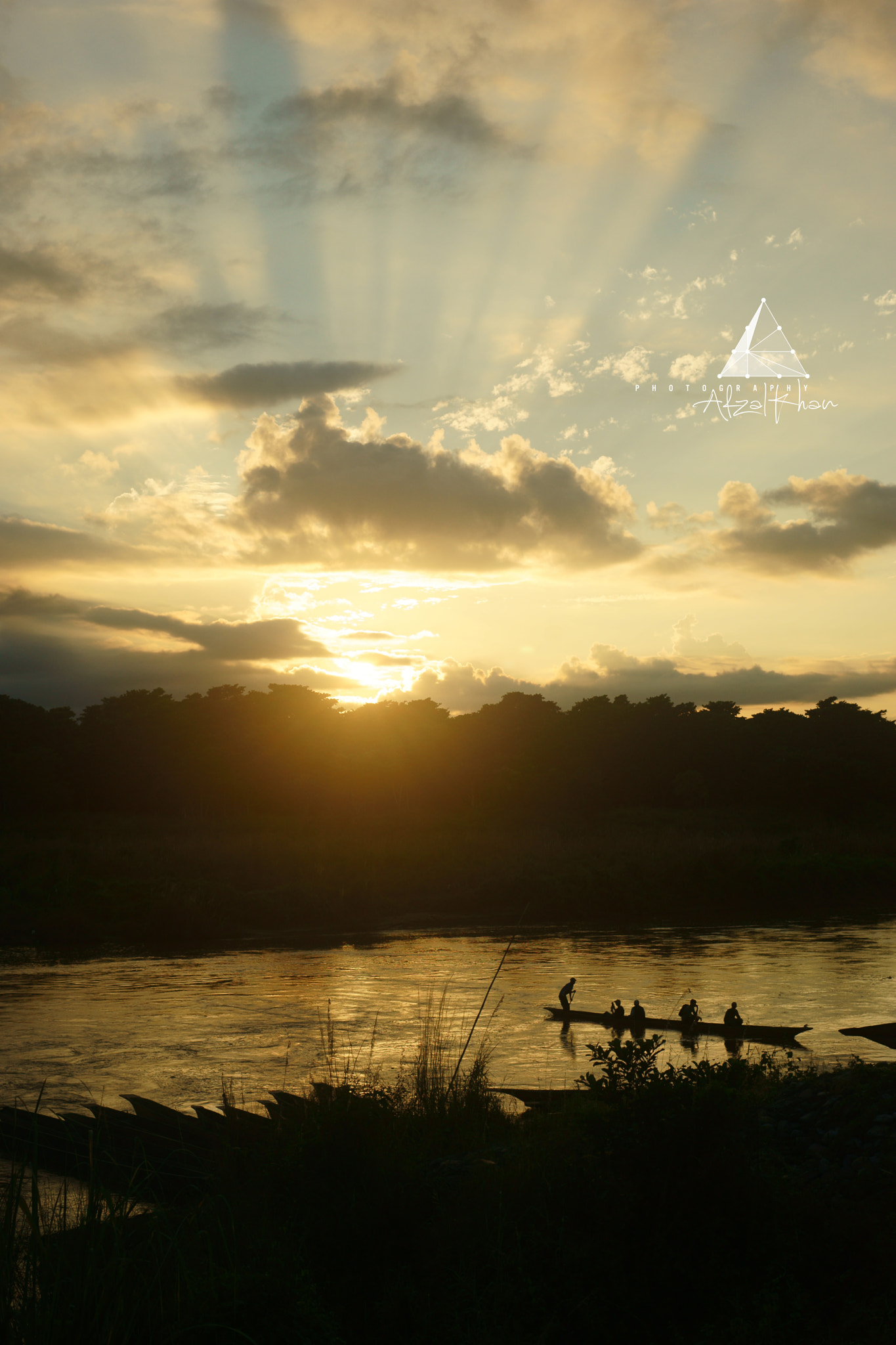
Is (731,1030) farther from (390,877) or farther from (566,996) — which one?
(390,877)

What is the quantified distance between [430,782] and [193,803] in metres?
14.5

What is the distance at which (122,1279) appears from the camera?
5434 mm

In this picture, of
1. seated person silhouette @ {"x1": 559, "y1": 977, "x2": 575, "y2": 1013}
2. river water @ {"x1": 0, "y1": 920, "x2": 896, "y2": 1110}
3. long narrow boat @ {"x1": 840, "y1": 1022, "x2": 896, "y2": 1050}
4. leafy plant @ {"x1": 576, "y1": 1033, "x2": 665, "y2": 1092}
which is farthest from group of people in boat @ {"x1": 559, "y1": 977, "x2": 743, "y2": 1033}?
leafy plant @ {"x1": 576, "y1": 1033, "x2": 665, "y2": 1092}

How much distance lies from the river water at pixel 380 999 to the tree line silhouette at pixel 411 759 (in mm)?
24685

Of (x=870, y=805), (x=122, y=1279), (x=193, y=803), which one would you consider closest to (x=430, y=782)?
(x=193, y=803)

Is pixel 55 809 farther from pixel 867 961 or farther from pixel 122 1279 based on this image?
pixel 122 1279

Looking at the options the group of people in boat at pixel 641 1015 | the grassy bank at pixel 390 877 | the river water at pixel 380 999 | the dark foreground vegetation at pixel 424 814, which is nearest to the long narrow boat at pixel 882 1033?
the river water at pixel 380 999

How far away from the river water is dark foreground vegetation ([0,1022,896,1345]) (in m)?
4.27

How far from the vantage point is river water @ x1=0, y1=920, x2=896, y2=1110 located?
625 inches

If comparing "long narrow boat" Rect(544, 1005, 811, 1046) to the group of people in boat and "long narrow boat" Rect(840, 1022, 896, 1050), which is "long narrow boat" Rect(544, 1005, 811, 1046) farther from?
"long narrow boat" Rect(840, 1022, 896, 1050)

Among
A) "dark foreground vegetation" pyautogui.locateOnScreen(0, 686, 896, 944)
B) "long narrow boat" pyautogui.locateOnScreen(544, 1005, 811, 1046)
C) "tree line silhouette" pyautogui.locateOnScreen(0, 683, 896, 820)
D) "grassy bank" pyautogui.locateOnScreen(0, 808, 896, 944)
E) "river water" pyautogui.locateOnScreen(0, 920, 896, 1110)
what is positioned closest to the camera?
"river water" pyautogui.locateOnScreen(0, 920, 896, 1110)

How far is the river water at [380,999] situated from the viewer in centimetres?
1587

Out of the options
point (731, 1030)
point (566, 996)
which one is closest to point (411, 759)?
point (566, 996)

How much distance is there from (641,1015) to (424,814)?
38.6m
